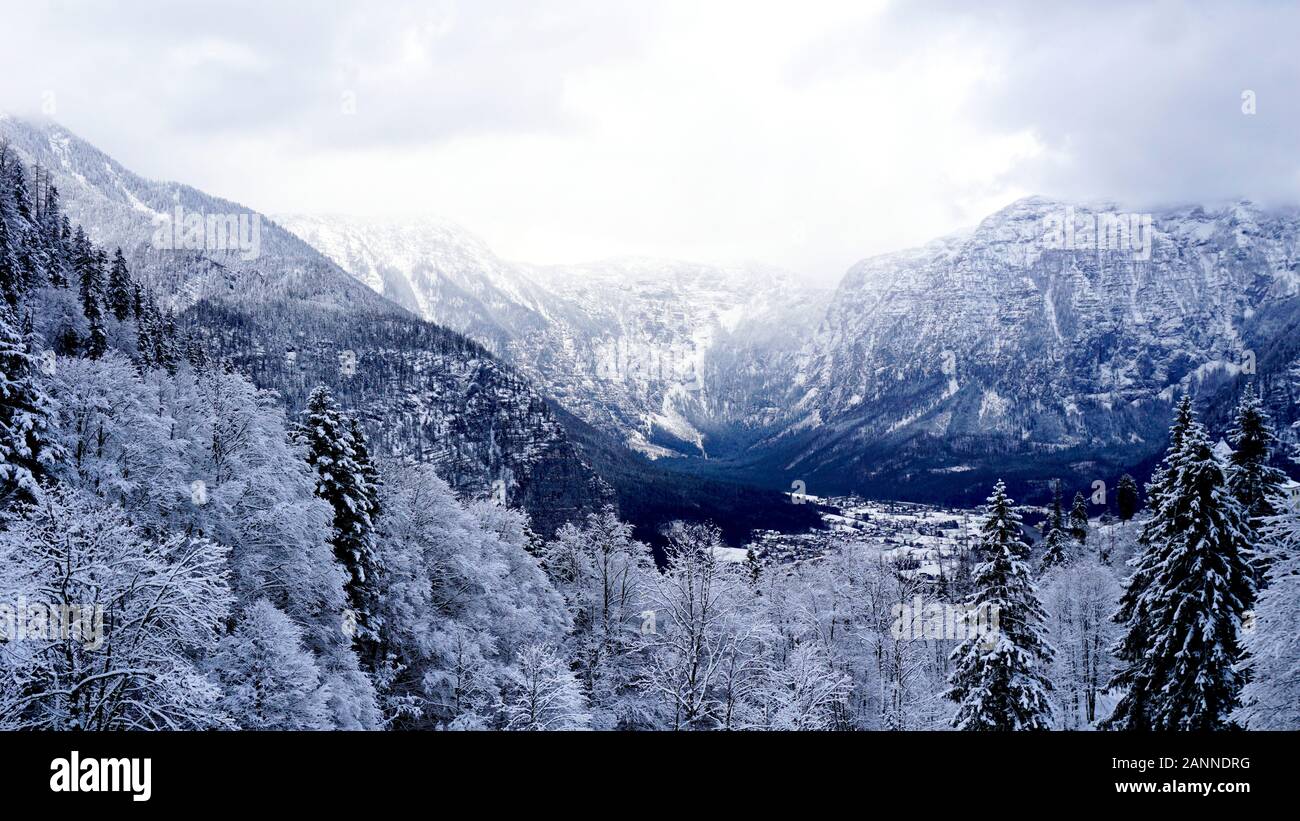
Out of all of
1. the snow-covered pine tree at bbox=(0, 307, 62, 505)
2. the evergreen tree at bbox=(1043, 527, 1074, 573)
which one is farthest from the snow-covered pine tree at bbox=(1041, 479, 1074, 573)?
the snow-covered pine tree at bbox=(0, 307, 62, 505)

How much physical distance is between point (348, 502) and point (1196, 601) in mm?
31299

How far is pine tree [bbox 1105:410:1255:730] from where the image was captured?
834 inches

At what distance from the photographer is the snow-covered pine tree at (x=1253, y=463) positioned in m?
28.4

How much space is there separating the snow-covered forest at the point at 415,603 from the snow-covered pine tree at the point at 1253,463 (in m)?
0.13

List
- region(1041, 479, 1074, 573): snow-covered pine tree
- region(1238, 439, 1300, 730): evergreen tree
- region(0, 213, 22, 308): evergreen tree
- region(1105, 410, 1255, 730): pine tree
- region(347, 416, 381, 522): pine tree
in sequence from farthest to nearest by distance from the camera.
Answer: region(1041, 479, 1074, 573): snow-covered pine tree
region(0, 213, 22, 308): evergreen tree
region(347, 416, 381, 522): pine tree
region(1105, 410, 1255, 730): pine tree
region(1238, 439, 1300, 730): evergreen tree

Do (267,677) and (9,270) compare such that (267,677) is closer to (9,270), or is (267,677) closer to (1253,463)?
(1253,463)

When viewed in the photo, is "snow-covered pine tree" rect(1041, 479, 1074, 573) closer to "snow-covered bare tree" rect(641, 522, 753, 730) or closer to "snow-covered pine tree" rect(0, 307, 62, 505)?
"snow-covered bare tree" rect(641, 522, 753, 730)

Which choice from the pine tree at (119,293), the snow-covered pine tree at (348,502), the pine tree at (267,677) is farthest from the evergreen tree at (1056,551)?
the pine tree at (119,293)

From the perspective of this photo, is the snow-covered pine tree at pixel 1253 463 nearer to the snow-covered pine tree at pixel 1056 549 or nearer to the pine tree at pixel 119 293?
the snow-covered pine tree at pixel 1056 549

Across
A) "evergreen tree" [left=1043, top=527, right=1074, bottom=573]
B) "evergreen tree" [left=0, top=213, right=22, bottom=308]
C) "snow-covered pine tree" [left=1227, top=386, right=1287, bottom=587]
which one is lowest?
"evergreen tree" [left=1043, top=527, right=1074, bottom=573]

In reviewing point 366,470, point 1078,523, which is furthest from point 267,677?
point 1078,523

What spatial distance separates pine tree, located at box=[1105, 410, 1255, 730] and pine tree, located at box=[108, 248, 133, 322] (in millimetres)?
93262
